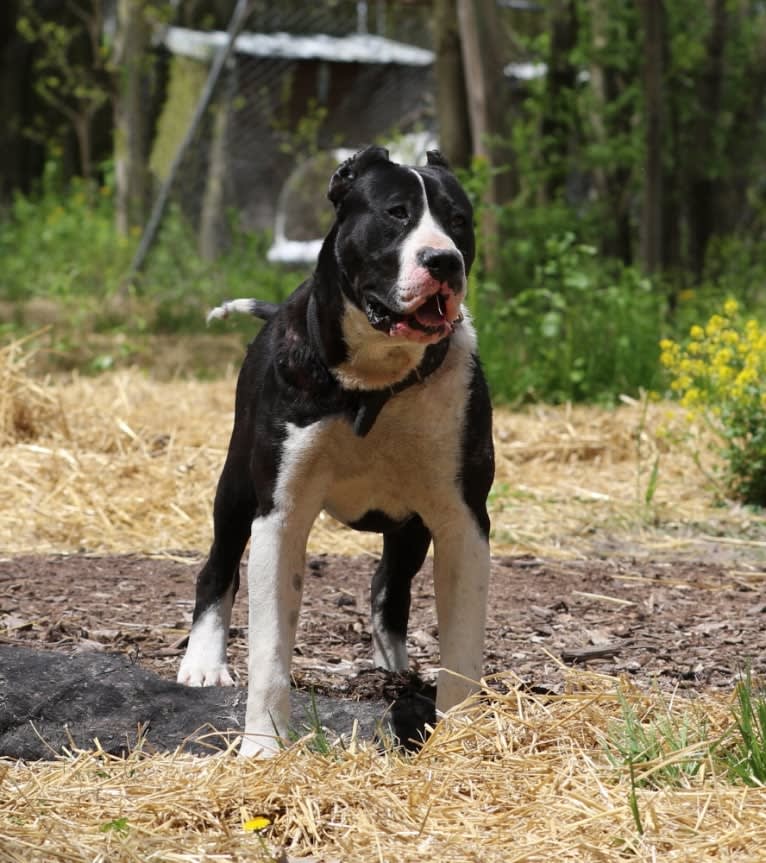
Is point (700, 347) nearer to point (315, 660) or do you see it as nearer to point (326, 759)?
point (315, 660)

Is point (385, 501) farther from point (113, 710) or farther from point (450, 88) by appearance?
point (450, 88)

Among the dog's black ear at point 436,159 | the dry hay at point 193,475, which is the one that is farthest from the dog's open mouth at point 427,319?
the dry hay at point 193,475

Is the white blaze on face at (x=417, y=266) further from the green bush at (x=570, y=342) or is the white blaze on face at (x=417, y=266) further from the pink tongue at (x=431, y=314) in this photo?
the green bush at (x=570, y=342)

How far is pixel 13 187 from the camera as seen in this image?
16.6 meters

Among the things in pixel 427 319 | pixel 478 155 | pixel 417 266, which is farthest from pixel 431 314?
pixel 478 155

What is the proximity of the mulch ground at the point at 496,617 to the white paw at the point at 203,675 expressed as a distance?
10 centimetres

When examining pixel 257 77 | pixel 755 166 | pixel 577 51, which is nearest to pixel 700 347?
pixel 577 51

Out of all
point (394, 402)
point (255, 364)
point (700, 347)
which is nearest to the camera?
point (394, 402)

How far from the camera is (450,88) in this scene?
9562 mm

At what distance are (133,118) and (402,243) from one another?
9.47 metres

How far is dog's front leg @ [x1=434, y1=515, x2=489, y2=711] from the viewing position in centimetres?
332

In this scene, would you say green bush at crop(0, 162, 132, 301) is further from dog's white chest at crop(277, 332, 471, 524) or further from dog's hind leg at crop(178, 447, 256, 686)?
dog's white chest at crop(277, 332, 471, 524)

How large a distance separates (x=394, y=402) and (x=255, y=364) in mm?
572

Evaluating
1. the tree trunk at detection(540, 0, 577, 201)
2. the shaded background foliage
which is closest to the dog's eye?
the shaded background foliage
